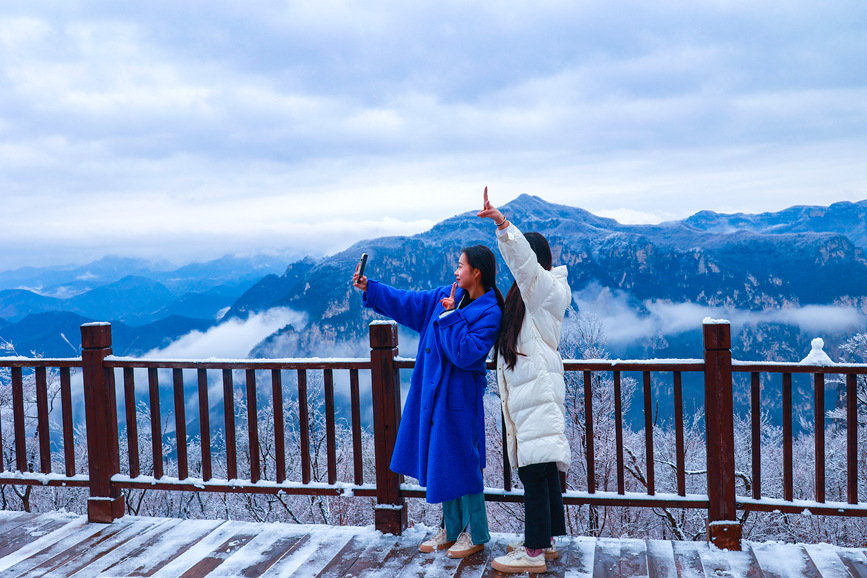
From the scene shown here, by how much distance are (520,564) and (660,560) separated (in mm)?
705

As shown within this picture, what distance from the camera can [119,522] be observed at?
12.6 feet

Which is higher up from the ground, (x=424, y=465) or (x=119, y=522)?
(x=424, y=465)

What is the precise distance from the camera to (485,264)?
3.06 metres

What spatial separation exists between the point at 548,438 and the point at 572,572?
68 centimetres

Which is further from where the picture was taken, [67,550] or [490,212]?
[67,550]

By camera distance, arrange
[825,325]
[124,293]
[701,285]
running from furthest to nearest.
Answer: [124,293], [701,285], [825,325]

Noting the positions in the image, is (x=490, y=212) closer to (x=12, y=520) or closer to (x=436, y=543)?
(x=436, y=543)

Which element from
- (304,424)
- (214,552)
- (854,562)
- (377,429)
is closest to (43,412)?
(214,552)

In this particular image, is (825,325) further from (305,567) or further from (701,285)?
(305,567)

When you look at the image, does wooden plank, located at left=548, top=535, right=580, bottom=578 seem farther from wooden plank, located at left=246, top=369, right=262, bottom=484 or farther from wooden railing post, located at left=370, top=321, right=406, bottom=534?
wooden plank, located at left=246, top=369, right=262, bottom=484

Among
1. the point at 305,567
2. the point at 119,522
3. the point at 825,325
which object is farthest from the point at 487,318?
the point at 825,325

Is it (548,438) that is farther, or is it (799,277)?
(799,277)

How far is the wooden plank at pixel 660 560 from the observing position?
2.90 meters

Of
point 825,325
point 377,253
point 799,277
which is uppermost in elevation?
point 377,253
